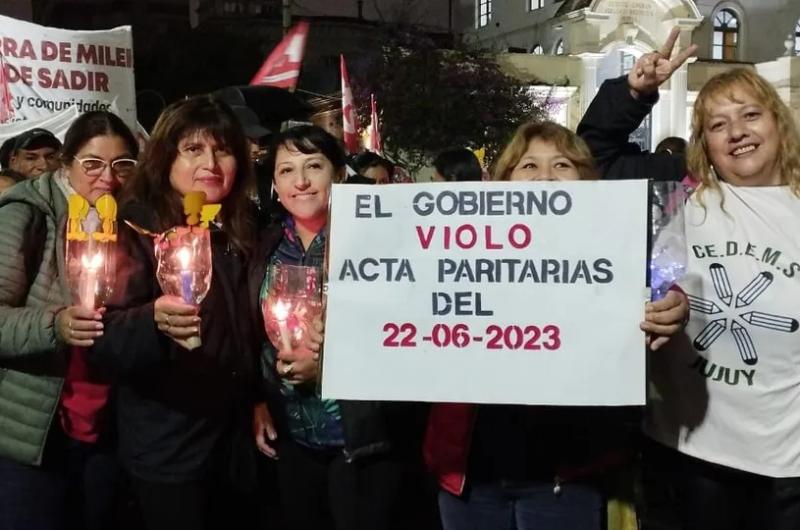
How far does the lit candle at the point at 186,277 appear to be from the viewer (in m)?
2.54

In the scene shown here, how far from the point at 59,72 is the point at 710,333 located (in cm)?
611

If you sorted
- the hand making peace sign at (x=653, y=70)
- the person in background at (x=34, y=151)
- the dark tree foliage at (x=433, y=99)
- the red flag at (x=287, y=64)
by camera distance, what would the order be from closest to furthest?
the hand making peace sign at (x=653, y=70), the person in background at (x=34, y=151), the red flag at (x=287, y=64), the dark tree foliage at (x=433, y=99)

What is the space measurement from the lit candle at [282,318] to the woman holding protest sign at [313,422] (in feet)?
0.10

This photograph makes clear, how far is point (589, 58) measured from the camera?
86.0ft

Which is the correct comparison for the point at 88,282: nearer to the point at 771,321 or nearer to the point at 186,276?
the point at 186,276

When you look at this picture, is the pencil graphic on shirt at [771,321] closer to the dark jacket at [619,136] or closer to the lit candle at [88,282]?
the dark jacket at [619,136]

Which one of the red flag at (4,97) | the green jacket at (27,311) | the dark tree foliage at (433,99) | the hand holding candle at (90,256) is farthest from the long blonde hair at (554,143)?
the dark tree foliage at (433,99)

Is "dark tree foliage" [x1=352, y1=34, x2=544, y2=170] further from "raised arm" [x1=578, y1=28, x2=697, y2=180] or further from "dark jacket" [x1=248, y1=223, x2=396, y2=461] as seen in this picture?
"dark jacket" [x1=248, y1=223, x2=396, y2=461]

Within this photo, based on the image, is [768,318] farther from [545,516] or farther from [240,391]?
[240,391]

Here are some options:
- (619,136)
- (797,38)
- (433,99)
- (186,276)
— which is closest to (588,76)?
(433,99)

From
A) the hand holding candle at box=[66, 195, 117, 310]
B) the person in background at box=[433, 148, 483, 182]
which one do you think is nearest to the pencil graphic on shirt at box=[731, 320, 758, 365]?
the hand holding candle at box=[66, 195, 117, 310]

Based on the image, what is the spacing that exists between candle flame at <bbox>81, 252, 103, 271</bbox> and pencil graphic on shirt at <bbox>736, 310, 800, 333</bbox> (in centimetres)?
196

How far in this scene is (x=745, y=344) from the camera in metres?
2.58

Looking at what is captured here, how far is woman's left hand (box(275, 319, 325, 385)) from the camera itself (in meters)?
2.61
